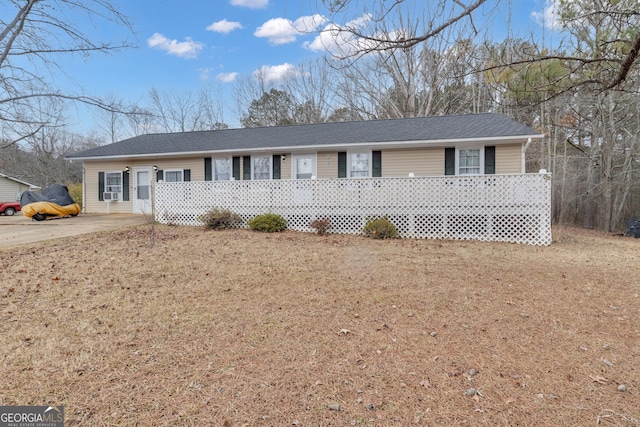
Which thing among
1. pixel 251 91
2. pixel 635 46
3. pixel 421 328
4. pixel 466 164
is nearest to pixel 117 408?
pixel 421 328

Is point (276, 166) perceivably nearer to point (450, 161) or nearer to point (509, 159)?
point (450, 161)

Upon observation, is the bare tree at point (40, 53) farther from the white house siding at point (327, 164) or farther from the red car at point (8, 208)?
the red car at point (8, 208)

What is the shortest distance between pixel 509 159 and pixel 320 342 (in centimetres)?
1032

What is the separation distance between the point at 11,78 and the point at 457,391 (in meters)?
9.03

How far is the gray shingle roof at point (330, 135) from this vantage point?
10961mm

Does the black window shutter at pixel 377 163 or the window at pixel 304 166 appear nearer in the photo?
the black window shutter at pixel 377 163

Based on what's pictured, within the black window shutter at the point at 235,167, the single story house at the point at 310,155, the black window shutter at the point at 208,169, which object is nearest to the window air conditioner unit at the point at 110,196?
the single story house at the point at 310,155

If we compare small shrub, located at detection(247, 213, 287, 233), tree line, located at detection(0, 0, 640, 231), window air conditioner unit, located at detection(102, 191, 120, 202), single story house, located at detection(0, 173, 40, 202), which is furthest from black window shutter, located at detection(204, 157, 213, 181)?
single story house, located at detection(0, 173, 40, 202)

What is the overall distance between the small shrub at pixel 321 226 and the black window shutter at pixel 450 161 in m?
4.73

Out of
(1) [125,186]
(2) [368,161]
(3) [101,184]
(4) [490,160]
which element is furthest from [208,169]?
Result: (4) [490,160]

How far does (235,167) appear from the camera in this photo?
43.0 ft

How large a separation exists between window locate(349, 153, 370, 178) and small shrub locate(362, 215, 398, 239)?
3.35 meters

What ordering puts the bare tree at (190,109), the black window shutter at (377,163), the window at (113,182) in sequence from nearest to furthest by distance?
the black window shutter at (377,163) < the window at (113,182) < the bare tree at (190,109)

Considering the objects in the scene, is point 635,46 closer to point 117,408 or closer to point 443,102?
point 117,408
